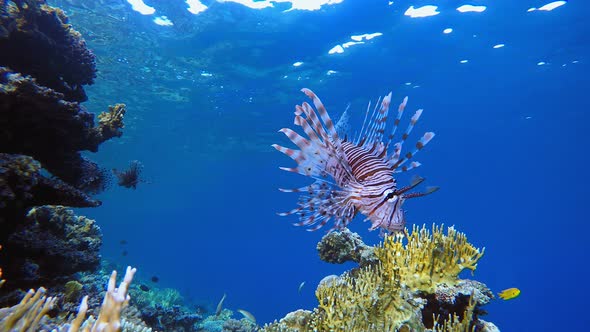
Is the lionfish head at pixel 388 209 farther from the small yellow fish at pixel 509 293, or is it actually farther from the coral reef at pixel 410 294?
the small yellow fish at pixel 509 293

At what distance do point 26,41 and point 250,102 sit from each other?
1553 cm

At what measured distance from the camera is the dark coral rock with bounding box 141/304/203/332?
6172mm

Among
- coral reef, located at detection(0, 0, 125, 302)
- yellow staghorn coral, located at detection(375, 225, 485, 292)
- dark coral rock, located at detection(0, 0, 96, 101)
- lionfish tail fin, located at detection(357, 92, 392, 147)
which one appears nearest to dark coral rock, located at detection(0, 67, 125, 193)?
coral reef, located at detection(0, 0, 125, 302)

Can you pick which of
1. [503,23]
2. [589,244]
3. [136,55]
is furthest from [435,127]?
[589,244]

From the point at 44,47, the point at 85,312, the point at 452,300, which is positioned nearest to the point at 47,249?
the point at 44,47

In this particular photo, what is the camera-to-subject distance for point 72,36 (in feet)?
16.2

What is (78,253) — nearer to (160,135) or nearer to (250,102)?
(250,102)

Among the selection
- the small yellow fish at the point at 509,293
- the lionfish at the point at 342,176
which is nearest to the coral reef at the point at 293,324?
the lionfish at the point at 342,176

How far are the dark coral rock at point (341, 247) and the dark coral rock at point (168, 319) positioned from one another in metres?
3.69

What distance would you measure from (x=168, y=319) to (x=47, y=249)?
359cm

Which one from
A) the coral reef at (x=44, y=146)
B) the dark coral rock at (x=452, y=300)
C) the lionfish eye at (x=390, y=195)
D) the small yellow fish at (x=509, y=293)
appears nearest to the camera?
the lionfish eye at (x=390, y=195)

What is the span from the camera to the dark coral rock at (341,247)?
4.90 m

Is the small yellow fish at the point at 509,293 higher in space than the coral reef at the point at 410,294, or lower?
higher

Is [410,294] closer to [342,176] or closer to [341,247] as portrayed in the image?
[342,176]
